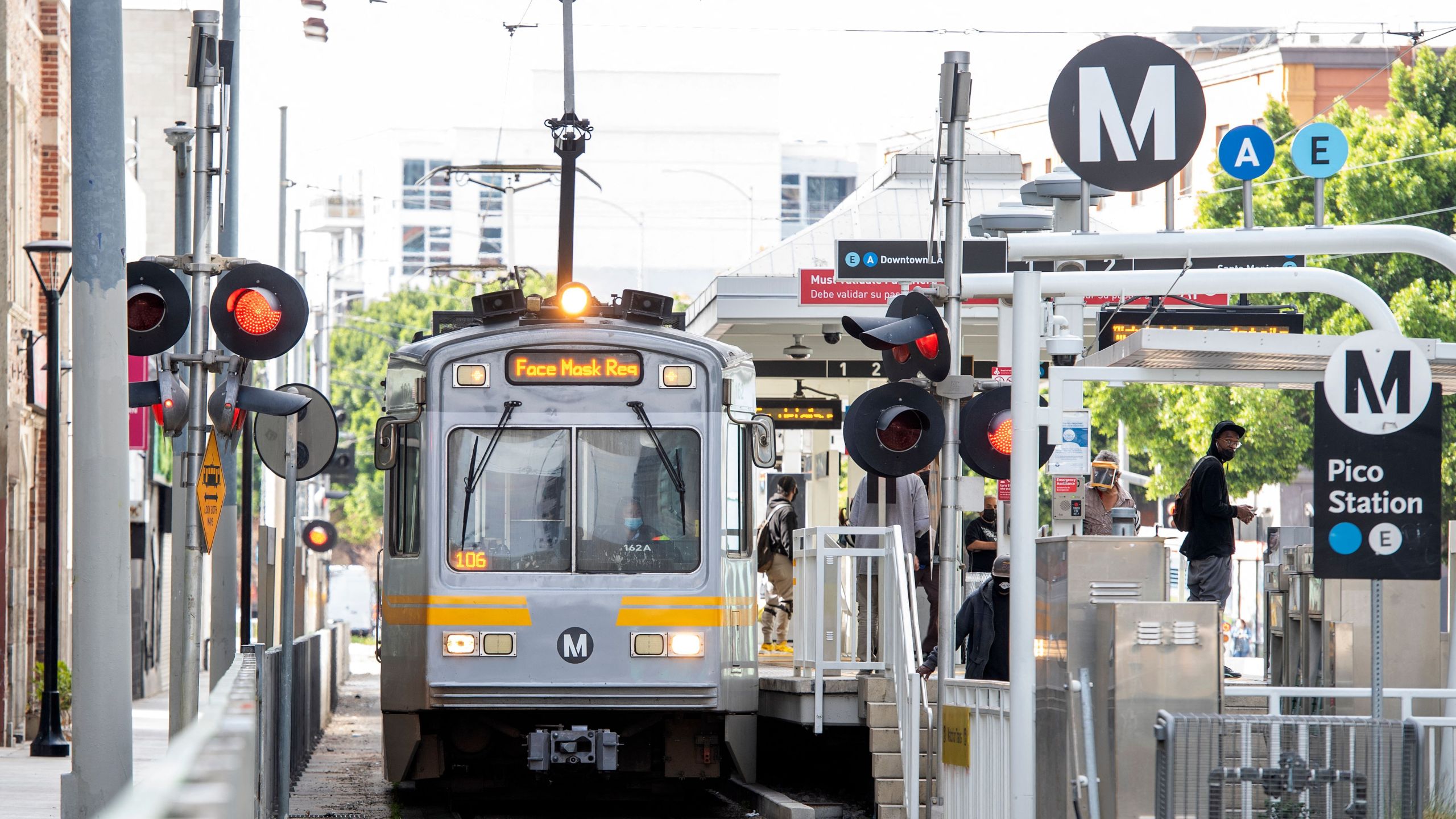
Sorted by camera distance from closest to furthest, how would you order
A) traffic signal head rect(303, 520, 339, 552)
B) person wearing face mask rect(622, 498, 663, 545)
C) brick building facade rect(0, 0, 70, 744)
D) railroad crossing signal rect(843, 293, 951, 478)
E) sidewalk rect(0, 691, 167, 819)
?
railroad crossing signal rect(843, 293, 951, 478), person wearing face mask rect(622, 498, 663, 545), sidewalk rect(0, 691, 167, 819), brick building facade rect(0, 0, 70, 744), traffic signal head rect(303, 520, 339, 552)

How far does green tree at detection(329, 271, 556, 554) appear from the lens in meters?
76.5

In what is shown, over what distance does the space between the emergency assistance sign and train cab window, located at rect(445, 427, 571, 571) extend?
5.65 meters

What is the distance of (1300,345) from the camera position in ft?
34.9

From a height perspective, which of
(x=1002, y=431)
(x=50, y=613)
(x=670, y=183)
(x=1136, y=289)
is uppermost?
(x=670, y=183)

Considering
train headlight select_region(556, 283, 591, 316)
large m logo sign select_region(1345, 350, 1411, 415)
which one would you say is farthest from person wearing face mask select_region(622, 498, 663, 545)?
large m logo sign select_region(1345, 350, 1411, 415)

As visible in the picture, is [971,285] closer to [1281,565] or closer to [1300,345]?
[1281,565]

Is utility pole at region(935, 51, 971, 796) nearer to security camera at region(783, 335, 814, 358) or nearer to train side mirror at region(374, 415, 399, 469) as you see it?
train side mirror at region(374, 415, 399, 469)

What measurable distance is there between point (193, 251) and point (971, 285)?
532 cm

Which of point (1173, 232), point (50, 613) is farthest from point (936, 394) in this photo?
point (50, 613)

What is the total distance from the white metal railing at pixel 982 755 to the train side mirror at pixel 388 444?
4.25 meters

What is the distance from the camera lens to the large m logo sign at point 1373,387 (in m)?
9.18

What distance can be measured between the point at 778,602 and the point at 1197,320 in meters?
5.29

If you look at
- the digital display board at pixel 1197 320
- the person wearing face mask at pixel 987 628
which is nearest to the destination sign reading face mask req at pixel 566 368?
the person wearing face mask at pixel 987 628

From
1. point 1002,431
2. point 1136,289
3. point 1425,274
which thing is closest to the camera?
point 1002,431
